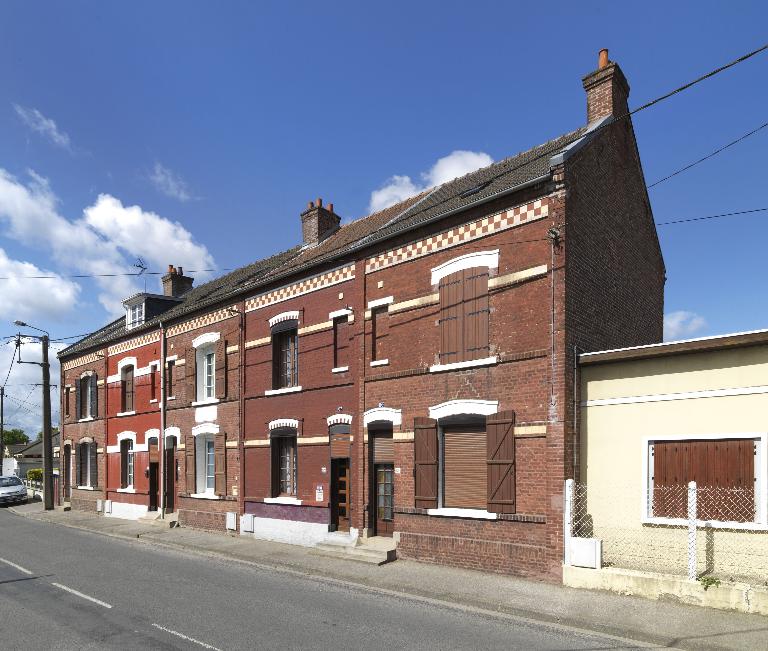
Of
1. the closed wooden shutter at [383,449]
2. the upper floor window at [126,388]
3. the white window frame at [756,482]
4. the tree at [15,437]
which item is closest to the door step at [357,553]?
the closed wooden shutter at [383,449]

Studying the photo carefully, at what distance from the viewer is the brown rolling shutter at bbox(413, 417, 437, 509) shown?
14.3m

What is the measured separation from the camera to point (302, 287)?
18.8 m

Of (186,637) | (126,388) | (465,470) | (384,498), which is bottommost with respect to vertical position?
(186,637)

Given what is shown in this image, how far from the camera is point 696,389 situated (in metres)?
11.1

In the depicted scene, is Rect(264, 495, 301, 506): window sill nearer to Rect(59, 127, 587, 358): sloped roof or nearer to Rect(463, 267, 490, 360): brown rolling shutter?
Rect(59, 127, 587, 358): sloped roof

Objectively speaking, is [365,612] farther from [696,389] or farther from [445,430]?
[696,389]

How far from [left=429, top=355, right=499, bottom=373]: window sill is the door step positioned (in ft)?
14.1

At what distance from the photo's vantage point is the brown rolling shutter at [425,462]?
14.3 m

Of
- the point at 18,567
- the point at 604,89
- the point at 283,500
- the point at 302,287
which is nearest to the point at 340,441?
the point at 283,500

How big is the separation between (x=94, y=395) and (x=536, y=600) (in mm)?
26433

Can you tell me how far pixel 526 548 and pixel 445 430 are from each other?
10.3 ft

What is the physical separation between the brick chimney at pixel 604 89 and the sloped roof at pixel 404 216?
603 mm

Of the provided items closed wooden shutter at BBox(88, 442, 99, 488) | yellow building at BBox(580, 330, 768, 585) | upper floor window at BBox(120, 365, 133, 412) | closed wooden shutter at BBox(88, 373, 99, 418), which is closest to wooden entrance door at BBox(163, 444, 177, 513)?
upper floor window at BBox(120, 365, 133, 412)

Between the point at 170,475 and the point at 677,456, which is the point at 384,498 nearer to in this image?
the point at 677,456
